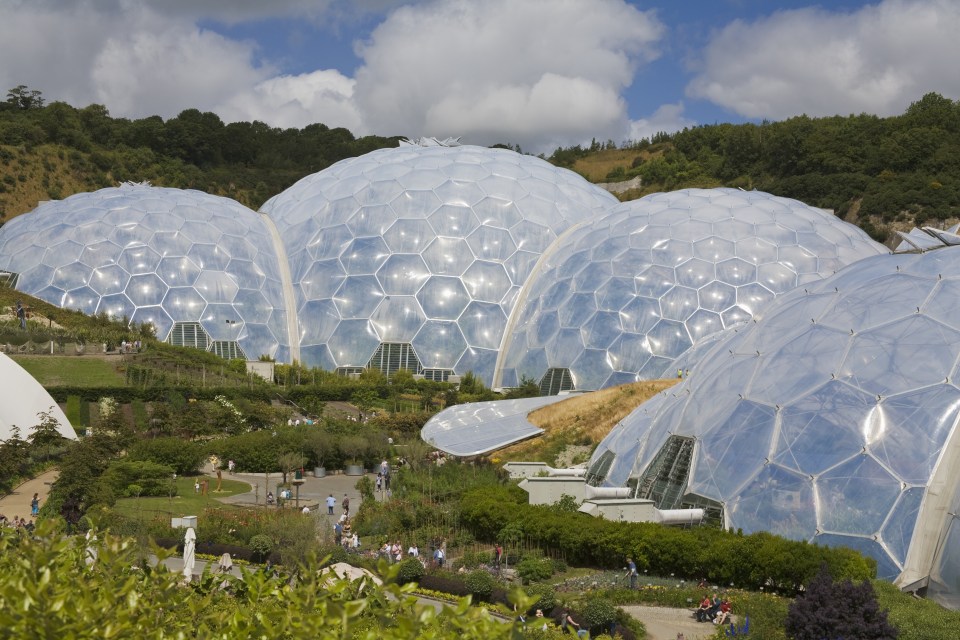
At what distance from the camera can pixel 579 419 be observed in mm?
31922

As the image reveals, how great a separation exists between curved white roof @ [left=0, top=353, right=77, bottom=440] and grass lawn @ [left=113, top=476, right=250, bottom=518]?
569cm

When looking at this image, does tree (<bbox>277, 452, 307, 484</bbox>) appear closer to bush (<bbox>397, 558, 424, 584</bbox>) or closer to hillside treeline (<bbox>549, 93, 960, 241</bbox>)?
bush (<bbox>397, 558, 424, 584</bbox>)

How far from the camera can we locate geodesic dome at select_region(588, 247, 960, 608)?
54.5 ft

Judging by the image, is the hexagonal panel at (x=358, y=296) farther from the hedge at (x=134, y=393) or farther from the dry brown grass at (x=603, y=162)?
the dry brown grass at (x=603, y=162)

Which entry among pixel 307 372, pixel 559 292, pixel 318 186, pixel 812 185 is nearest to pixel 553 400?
pixel 559 292

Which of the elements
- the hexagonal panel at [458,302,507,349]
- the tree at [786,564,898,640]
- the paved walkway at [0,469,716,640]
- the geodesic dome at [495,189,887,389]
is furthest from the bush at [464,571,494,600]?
the hexagonal panel at [458,302,507,349]

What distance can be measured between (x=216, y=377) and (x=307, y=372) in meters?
4.59

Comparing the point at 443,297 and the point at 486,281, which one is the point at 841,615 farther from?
the point at 486,281

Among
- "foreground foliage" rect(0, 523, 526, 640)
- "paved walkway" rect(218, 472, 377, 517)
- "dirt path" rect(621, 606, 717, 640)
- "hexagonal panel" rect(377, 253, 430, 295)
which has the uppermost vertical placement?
"hexagonal panel" rect(377, 253, 430, 295)

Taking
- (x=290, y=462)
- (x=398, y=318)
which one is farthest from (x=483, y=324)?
(x=290, y=462)

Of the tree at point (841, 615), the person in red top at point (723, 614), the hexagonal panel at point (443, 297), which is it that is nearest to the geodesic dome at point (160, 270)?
the hexagonal panel at point (443, 297)

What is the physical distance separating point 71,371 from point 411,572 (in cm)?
2546

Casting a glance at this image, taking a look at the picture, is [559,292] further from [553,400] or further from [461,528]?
[461,528]

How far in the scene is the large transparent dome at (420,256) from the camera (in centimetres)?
4388
